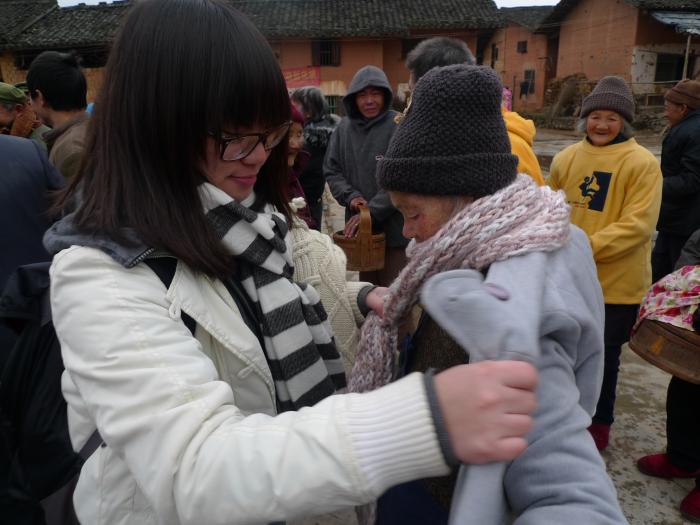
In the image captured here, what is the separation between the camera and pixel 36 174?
7.22ft

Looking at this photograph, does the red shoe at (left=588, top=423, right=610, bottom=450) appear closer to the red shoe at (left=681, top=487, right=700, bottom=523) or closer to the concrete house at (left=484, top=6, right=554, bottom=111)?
the red shoe at (left=681, top=487, right=700, bottom=523)

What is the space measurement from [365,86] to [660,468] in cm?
290

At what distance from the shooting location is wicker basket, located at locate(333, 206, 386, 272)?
327 cm

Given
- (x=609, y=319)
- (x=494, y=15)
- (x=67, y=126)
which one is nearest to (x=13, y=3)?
(x=494, y=15)

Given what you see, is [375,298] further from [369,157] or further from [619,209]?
[369,157]

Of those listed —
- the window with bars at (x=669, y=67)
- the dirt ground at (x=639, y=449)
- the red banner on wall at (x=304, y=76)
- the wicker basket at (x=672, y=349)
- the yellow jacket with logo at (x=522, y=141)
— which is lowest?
the dirt ground at (x=639, y=449)

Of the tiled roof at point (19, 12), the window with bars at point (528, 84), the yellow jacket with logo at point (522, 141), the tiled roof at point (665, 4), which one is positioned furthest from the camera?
the window with bars at point (528, 84)

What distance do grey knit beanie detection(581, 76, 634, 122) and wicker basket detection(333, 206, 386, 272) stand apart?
1.44 metres

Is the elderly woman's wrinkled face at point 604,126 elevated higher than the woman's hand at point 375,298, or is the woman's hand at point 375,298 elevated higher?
the elderly woman's wrinkled face at point 604,126

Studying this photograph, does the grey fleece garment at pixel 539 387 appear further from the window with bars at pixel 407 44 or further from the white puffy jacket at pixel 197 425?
the window with bars at pixel 407 44

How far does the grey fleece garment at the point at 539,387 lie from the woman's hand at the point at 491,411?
34 mm

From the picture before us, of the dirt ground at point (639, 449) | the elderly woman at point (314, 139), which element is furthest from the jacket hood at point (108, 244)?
the elderly woman at point (314, 139)

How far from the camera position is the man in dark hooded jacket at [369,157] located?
136 inches

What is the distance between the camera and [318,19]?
19.4m
